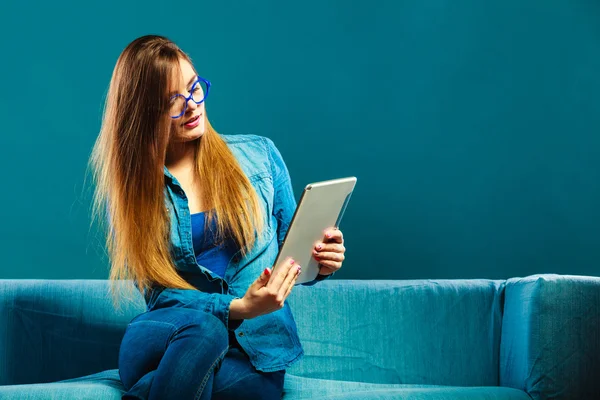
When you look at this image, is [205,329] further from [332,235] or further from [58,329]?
[58,329]

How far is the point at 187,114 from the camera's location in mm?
1775

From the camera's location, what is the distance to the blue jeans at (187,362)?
1438 mm

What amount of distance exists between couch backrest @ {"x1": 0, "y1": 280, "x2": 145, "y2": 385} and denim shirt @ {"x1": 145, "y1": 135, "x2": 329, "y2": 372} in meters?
0.51

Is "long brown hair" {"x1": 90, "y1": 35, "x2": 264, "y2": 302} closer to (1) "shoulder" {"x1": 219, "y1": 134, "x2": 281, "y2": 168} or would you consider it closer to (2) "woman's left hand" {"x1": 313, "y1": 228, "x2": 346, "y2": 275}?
(1) "shoulder" {"x1": 219, "y1": 134, "x2": 281, "y2": 168}

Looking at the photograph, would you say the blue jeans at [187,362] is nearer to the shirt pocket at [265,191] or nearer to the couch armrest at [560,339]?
the shirt pocket at [265,191]

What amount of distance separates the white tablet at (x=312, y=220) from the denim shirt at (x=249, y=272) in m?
0.13

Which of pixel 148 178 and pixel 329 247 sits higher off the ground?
→ pixel 148 178

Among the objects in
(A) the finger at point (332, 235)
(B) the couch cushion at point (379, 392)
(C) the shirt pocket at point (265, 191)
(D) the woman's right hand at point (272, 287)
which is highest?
(C) the shirt pocket at point (265, 191)

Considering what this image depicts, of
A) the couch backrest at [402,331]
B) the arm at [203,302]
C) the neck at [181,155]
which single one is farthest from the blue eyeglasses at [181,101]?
the couch backrest at [402,331]

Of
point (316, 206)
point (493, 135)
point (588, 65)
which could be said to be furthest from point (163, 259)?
point (588, 65)

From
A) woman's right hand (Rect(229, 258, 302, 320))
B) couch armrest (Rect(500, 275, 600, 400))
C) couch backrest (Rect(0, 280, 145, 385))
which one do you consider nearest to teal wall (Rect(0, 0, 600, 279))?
couch backrest (Rect(0, 280, 145, 385))

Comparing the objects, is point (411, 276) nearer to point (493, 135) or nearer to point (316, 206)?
point (493, 135)

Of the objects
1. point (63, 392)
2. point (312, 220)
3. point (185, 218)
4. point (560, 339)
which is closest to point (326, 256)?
point (312, 220)

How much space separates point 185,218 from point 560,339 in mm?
1028
